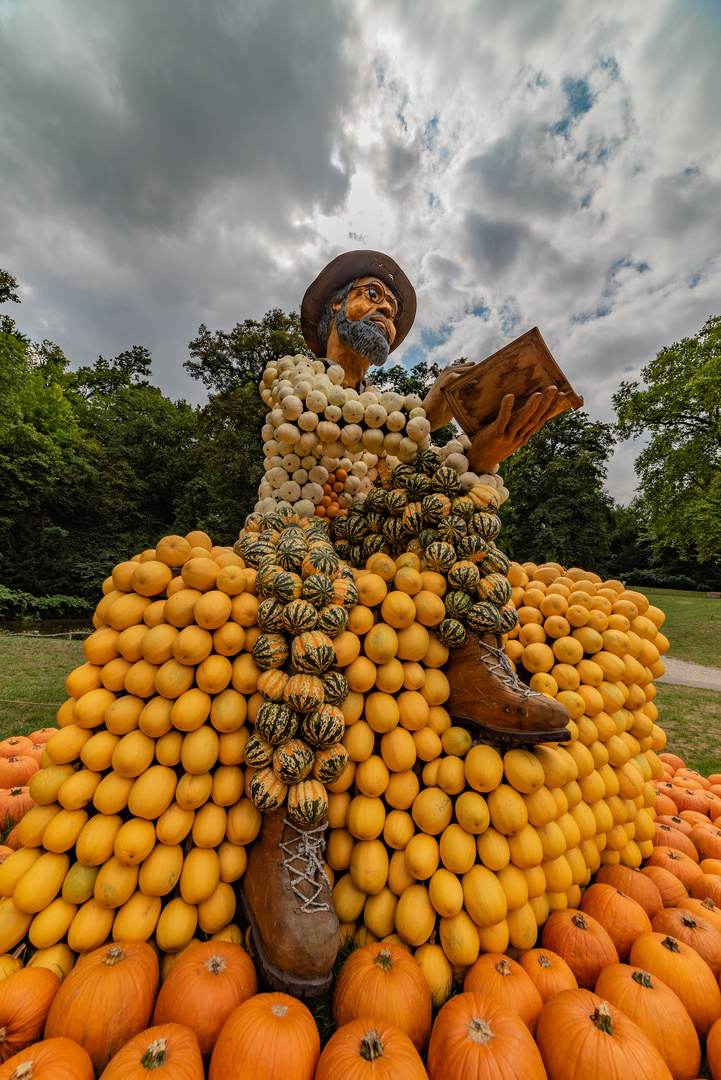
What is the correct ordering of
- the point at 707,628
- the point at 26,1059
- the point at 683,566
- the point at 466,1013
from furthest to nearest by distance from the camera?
the point at 683,566, the point at 707,628, the point at 466,1013, the point at 26,1059

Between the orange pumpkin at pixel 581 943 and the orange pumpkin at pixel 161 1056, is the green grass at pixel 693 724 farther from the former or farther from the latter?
the orange pumpkin at pixel 161 1056

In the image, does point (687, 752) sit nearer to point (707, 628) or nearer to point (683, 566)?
point (707, 628)

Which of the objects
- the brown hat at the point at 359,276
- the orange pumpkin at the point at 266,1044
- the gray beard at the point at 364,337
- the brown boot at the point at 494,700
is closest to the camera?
the orange pumpkin at the point at 266,1044

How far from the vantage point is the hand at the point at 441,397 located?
305cm

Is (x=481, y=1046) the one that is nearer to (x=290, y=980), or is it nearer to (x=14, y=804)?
(x=290, y=980)

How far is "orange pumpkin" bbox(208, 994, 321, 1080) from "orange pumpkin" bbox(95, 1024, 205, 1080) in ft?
0.32

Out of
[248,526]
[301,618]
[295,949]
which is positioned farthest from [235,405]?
[295,949]

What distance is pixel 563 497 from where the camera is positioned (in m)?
19.1

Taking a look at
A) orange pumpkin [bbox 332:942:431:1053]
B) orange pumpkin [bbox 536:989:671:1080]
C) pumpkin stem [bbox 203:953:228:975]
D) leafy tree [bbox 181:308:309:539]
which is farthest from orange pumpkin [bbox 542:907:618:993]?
leafy tree [bbox 181:308:309:539]

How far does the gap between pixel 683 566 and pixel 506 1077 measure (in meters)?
43.5

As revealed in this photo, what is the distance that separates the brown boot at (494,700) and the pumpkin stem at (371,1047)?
1297 mm

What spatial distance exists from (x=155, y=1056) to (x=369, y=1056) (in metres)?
0.77

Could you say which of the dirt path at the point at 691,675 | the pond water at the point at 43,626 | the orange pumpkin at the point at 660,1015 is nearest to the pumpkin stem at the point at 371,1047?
the orange pumpkin at the point at 660,1015

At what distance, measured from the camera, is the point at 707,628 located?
16.3 meters
